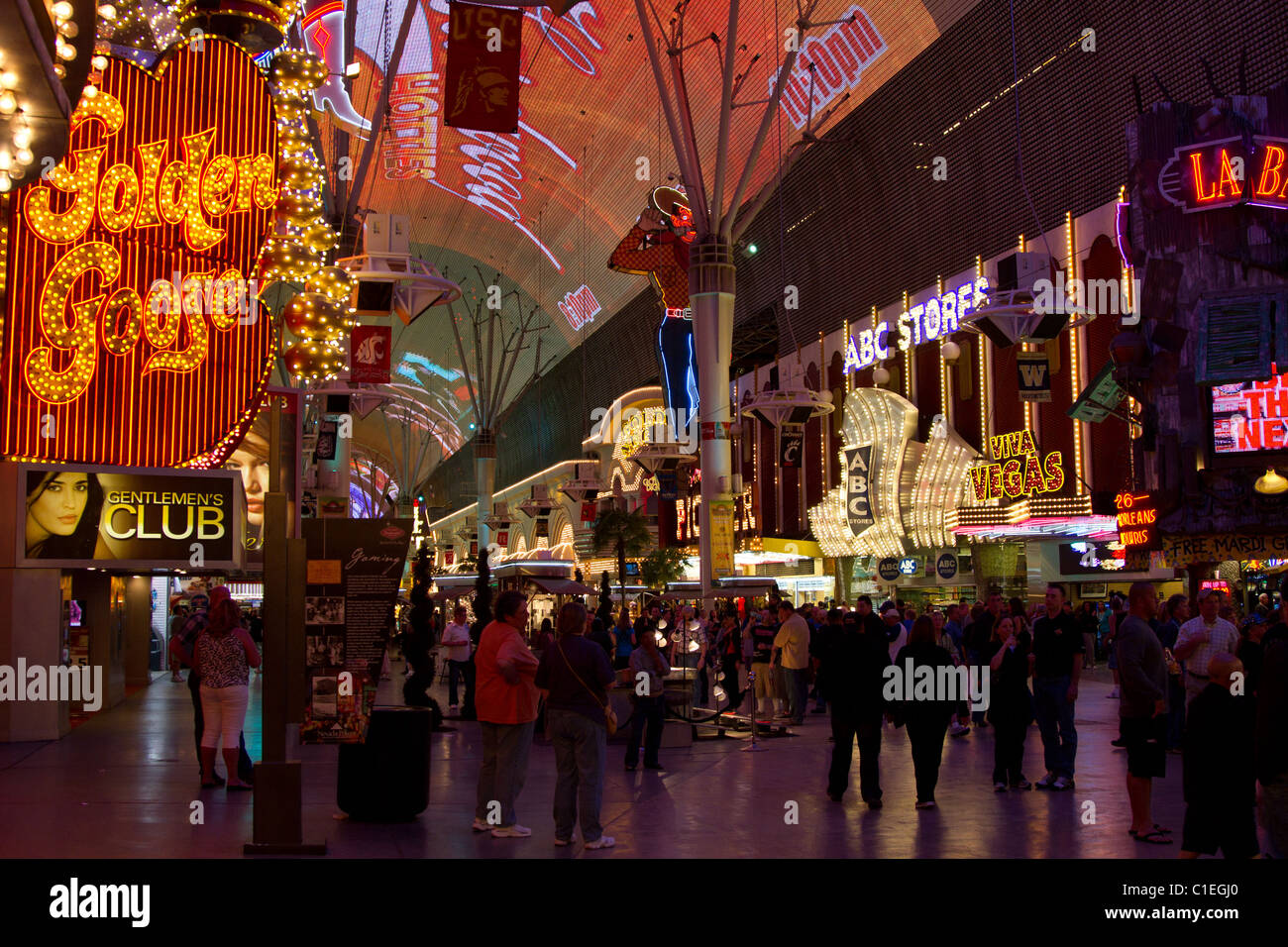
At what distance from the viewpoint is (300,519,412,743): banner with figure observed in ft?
32.7

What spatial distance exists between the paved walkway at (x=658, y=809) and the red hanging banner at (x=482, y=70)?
839 centimetres

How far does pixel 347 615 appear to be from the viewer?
1037cm

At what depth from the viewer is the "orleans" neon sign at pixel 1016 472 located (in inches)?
1093

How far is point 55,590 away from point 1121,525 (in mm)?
17581

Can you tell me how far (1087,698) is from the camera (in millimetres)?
21453

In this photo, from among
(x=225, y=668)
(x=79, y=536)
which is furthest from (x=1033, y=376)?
(x=225, y=668)

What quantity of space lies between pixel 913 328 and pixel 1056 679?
2180 cm

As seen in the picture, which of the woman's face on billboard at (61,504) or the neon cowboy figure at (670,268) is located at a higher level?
the neon cowboy figure at (670,268)

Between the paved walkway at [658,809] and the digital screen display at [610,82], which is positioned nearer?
the paved walkway at [658,809]

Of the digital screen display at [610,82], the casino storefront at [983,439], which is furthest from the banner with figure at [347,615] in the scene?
the digital screen display at [610,82]

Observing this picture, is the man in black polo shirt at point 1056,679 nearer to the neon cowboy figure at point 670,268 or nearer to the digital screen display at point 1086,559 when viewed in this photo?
the digital screen display at point 1086,559

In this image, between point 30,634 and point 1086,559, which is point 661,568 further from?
point 30,634

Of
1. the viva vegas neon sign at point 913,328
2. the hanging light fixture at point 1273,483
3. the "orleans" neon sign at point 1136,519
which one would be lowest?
the "orleans" neon sign at point 1136,519

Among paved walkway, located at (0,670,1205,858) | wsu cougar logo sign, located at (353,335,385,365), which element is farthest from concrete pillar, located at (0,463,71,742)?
wsu cougar logo sign, located at (353,335,385,365)
